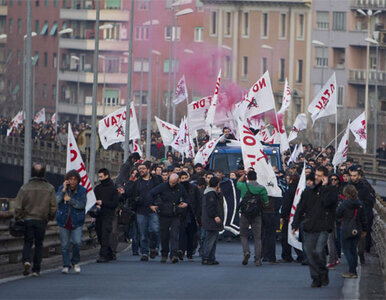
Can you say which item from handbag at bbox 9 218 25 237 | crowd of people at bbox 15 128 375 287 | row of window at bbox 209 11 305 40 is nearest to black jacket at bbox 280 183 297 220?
crowd of people at bbox 15 128 375 287

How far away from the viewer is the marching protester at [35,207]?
68.2 ft

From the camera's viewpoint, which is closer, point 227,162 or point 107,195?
point 107,195

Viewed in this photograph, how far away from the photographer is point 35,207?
20.8m

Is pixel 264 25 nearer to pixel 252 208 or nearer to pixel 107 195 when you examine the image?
pixel 252 208

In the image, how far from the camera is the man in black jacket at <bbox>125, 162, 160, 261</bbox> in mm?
25188

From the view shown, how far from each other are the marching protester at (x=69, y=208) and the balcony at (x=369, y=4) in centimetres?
8391

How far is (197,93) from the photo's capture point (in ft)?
362

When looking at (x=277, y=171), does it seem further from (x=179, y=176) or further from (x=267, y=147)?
(x=179, y=176)

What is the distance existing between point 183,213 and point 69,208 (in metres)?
3.54

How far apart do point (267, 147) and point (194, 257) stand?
7768 millimetres

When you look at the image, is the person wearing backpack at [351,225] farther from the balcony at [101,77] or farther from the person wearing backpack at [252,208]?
the balcony at [101,77]

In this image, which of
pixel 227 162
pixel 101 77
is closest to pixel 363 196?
pixel 227 162

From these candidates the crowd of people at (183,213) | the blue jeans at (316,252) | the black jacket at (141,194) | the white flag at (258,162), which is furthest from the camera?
the white flag at (258,162)

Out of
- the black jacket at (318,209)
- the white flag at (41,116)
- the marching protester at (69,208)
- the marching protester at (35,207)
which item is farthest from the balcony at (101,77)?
the black jacket at (318,209)
